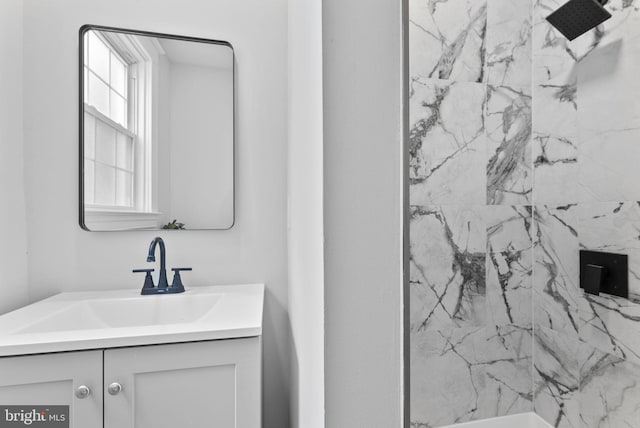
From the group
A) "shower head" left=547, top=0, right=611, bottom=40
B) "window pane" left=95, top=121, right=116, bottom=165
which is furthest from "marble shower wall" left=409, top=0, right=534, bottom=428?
"window pane" left=95, top=121, right=116, bottom=165

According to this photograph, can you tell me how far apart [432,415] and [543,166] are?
1118 mm

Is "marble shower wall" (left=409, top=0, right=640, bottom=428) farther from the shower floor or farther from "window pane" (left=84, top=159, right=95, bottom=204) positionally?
"window pane" (left=84, top=159, right=95, bottom=204)

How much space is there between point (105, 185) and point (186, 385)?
0.80 meters

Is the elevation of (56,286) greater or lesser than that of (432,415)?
greater

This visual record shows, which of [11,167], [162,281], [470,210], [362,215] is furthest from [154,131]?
[470,210]

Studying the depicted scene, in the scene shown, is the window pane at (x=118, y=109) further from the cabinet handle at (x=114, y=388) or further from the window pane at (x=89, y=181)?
the cabinet handle at (x=114, y=388)

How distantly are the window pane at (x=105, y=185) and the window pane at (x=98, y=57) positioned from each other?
325 mm

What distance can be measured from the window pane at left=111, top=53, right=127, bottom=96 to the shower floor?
1.86 m

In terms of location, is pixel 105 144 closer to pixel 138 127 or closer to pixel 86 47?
pixel 138 127

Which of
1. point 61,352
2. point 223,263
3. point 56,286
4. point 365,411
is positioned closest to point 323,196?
point 365,411

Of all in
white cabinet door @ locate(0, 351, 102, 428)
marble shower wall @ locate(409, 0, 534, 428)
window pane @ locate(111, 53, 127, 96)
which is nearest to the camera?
white cabinet door @ locate(0, 351, 102, 428)

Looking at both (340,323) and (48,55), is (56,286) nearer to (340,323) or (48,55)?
(48,55)

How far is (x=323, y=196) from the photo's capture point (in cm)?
42

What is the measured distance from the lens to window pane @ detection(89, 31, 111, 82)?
1210mm
